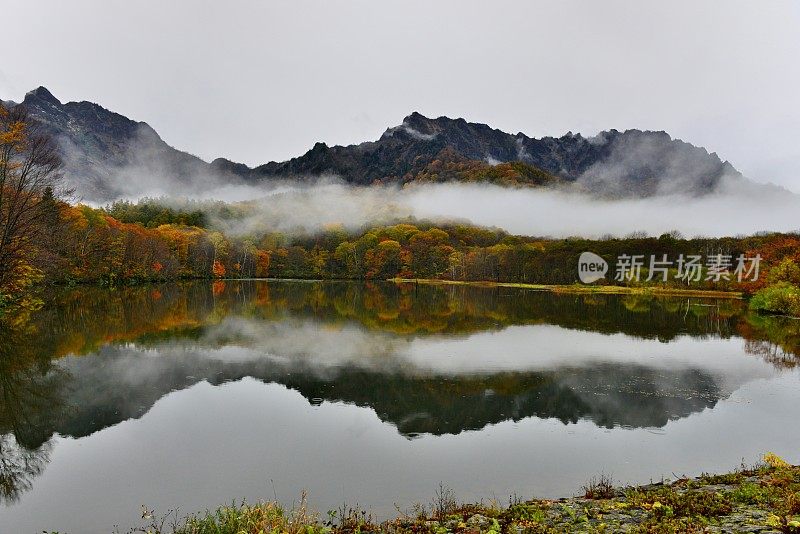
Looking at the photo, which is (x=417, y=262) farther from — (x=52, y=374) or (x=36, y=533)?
(x=36, y=533)

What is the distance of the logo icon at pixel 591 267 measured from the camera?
361ft

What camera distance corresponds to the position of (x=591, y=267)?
376ft

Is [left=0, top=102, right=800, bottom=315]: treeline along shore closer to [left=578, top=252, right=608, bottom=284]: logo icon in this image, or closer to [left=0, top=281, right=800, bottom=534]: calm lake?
[left=578, top=252, right=608, bottom=284]: logo icon

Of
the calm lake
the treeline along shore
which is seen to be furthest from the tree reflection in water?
the treeline along shore

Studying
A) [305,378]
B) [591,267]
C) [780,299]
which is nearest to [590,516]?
[305,378]

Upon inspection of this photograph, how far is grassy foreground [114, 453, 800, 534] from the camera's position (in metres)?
A: 7.51

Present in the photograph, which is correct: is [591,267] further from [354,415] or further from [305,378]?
[354,415]

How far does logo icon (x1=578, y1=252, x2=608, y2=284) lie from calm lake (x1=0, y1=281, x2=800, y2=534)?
78.0 m

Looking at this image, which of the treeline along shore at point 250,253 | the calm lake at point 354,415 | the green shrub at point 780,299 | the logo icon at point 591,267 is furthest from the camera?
the logo icon at point 591,267

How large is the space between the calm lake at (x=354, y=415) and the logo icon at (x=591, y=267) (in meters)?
78.0

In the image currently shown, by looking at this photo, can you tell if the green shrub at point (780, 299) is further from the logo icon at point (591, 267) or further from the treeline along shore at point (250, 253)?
the logo icon at point (591, 267)

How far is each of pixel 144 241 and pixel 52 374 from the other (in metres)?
85.0

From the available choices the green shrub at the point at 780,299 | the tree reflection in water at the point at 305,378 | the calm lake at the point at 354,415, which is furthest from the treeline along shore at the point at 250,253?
the calm lake at the point at 354,415

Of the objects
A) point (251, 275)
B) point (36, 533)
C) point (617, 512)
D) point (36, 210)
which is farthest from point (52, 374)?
point (251, 275)
